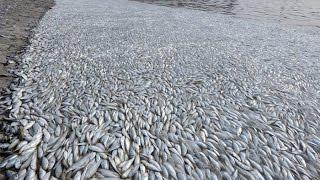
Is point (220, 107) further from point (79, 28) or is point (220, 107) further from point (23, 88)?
point (79, 28)

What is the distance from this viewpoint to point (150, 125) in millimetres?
6160

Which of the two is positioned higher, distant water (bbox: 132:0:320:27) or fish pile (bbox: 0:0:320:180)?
fish pile (bbox: 0:0:320:180)

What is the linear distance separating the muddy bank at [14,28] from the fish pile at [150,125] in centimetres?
52

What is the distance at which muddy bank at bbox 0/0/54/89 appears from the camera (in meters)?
9.26

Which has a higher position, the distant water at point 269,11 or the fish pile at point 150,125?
the fish pile at point 150,125

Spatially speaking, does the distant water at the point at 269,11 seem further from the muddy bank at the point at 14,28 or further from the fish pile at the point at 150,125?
the fish pile at the point at 150,125

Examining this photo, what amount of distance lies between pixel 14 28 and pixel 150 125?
11487 mm

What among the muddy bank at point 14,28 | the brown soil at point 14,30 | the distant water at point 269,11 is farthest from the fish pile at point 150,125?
the distant water at point 269,11

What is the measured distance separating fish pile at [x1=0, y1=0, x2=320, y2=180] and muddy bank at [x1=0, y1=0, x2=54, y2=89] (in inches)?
20.5

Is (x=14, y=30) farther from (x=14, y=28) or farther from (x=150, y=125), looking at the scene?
(x=150, y=125)

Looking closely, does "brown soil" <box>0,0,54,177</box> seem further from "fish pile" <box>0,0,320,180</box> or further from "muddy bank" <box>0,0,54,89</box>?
"fish pile" <box>0,0,320,180</box>

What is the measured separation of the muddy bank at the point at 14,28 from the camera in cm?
926

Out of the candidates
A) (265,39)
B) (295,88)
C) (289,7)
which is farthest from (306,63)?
(289,7)

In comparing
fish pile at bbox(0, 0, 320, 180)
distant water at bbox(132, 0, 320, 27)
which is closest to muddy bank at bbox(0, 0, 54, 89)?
fish pile at bbox(0, 0, 320, 180)
